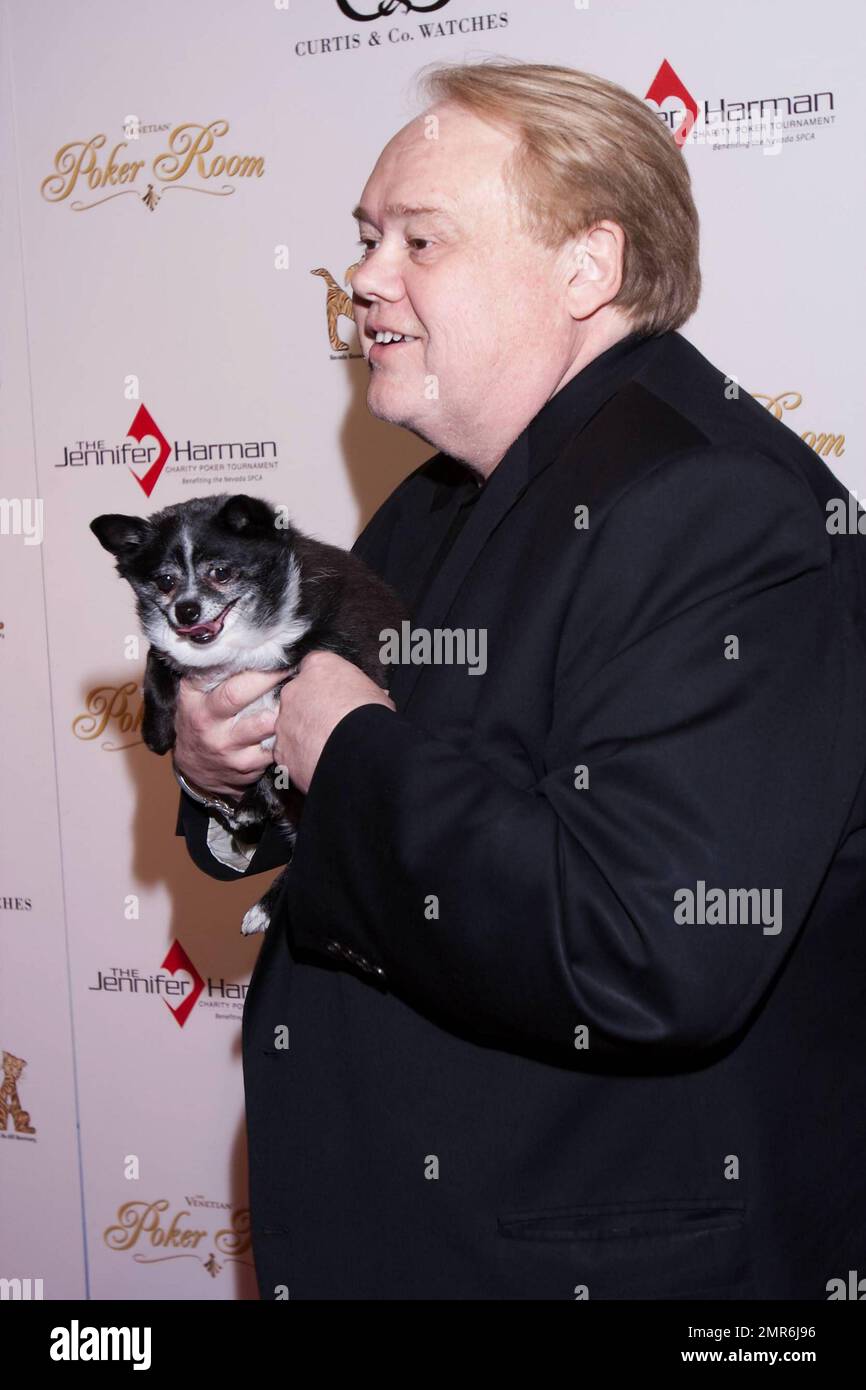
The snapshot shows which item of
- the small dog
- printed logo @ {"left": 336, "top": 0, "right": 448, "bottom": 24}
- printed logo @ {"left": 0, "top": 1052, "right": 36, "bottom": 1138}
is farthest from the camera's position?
printed logo @ {"left": 0, "top": 1052, "right": 36, "bottom": 1138}

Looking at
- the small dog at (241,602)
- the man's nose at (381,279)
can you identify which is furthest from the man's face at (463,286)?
the small dog at (241,602)

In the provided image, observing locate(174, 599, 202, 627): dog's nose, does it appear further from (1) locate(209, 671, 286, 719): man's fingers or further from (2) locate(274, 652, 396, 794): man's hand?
(2) locate(274, 652, 396, 794): man's hand

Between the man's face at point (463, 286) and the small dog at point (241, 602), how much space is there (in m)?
0.37

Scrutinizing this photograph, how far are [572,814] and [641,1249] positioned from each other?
0.49 metres

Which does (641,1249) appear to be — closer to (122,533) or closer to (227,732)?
(227,732)

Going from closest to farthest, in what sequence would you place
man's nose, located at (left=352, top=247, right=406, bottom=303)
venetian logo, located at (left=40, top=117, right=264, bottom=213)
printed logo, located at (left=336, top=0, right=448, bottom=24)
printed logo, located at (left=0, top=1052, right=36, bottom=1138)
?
man's nose, located at (left=352, top=247, right=406, bottom=303), printed logo, located at (left=336, top=0, right=448, bottom=24), venetian logo, located at (left=40, top=117, right=264, bottom=213), printed logo, located at (left=0, top=1052, right=36, bottom=1138)

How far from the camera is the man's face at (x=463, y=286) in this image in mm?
1479

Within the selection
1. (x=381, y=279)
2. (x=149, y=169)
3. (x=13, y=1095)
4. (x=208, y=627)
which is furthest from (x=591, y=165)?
(x=13, y=1095)

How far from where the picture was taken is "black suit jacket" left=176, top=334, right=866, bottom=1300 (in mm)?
1122

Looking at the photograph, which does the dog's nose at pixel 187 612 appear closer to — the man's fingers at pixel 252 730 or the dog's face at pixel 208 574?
the dog's face at pixel 208 574

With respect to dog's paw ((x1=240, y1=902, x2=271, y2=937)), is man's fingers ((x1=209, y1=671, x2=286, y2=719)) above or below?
above

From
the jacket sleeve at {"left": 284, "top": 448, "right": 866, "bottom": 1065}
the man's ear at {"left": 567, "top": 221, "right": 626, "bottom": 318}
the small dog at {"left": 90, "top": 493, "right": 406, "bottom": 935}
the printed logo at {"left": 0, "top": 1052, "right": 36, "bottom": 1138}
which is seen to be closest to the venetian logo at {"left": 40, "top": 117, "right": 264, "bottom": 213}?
the small dog at {"left": 90, "top": 493, "right": 406, "bottom": 935}

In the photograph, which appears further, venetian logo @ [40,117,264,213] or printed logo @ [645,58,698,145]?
venetian logo @ [40,117,264,213]

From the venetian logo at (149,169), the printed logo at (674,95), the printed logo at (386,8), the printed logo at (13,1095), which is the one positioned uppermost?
the printed logo at (386,8)
